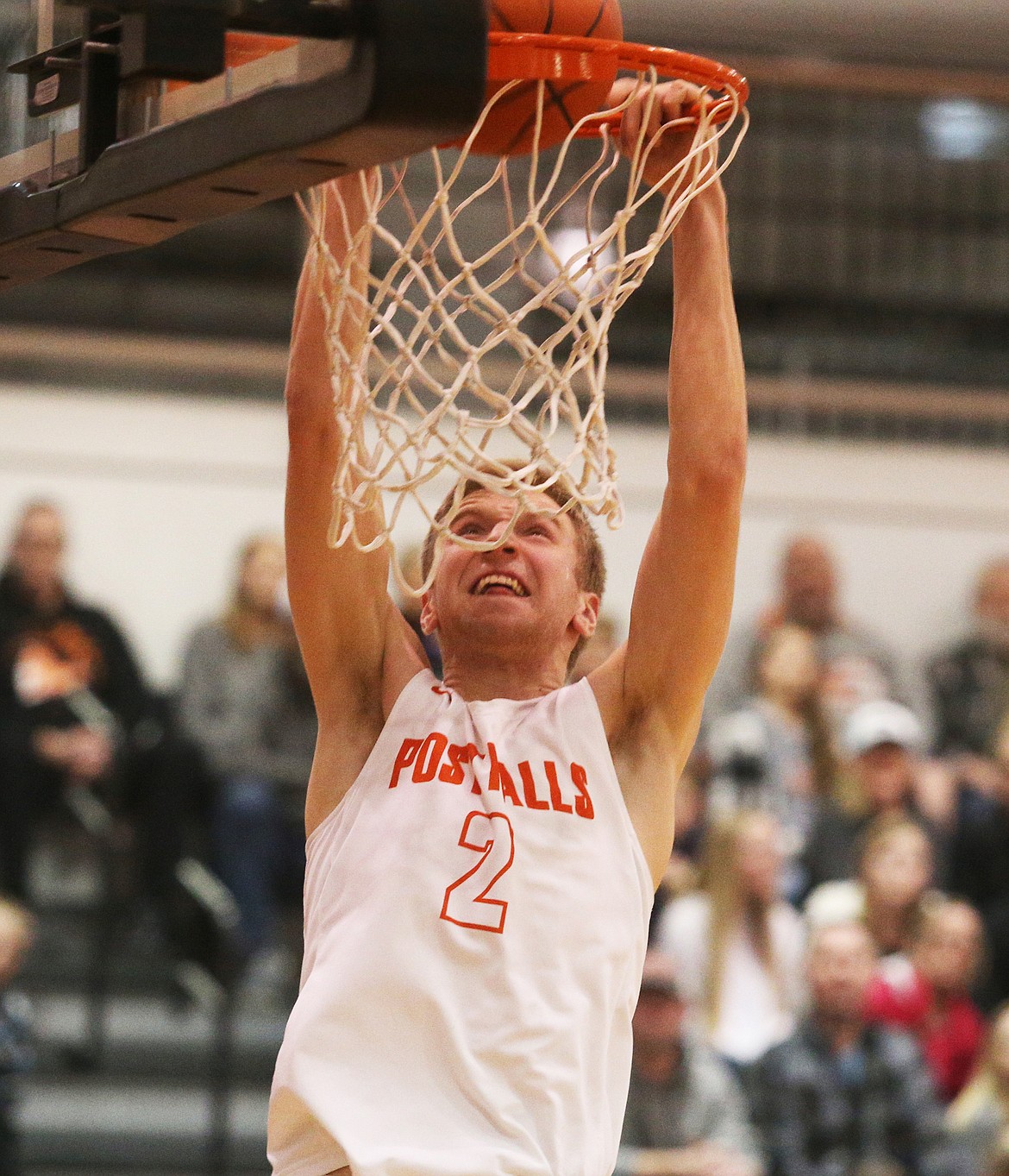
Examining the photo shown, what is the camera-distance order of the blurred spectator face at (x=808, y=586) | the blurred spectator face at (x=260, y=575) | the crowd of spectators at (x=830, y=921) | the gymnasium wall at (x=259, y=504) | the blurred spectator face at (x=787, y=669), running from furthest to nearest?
the gymnasium wall at (x=259, y=504), the blurred spectator face at (x=808, y=586), the blurred spectator face at (x=787, y=669), the blurred spectator face at (x=260, y=575), the crowd of spectators at (x=830, y=921)

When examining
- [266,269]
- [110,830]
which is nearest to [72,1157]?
[110,830]

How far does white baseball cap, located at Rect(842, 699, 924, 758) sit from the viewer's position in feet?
25.7

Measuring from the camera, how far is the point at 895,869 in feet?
24.5

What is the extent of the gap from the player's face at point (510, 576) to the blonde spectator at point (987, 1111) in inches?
164

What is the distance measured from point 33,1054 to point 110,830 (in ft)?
3.05

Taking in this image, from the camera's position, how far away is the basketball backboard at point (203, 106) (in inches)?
85.9

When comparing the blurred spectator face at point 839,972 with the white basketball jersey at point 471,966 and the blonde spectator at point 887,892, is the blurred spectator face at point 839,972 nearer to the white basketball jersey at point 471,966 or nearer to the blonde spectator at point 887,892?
the blonde spectator at point 887,892

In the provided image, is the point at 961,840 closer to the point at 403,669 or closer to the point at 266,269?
the point at 266,269

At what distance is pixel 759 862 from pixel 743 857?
71 millimetres

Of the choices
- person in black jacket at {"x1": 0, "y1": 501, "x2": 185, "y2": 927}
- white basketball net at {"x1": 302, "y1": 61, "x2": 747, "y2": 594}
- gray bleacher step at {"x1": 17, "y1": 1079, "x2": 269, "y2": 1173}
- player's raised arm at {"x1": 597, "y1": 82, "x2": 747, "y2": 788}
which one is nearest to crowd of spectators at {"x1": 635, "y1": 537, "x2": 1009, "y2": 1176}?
gray bleacher step at {"x1": 17, "y1": 1079, "x2": 269, "y2": 1173}

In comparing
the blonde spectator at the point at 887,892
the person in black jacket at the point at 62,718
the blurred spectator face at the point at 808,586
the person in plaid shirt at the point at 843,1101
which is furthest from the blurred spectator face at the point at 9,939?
the blurred spectator face at the point at 808,586

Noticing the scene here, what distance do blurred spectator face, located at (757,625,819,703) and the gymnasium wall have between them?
2.30ft

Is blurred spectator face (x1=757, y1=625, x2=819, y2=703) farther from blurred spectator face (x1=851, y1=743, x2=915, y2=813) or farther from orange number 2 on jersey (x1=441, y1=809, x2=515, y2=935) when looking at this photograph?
orange number 2 on jersey (x1=441, y1=809, x2=515, y2=935)

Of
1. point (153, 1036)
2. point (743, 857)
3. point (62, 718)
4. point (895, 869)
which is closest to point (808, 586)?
point (895, 869)
